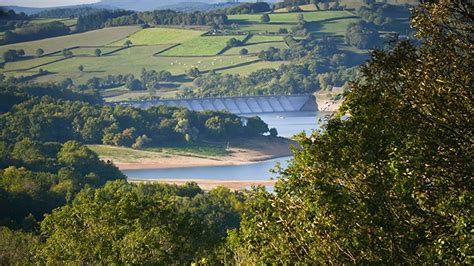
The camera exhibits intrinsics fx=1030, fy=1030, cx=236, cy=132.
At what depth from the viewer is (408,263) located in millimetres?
13070

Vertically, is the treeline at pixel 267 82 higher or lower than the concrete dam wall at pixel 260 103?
higher

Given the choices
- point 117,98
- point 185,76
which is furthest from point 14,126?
point 185,76

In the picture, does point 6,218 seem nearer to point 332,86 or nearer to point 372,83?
point 372,83

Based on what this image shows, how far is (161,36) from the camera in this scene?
180250 millimetres

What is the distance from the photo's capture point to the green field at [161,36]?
579ft

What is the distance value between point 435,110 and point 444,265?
1811 mm

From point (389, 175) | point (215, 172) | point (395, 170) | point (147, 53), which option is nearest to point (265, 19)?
point (147, 53)

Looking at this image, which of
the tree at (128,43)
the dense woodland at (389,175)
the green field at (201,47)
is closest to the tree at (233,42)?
the green field at (201,47)

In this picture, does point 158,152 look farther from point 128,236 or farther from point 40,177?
point 128,236

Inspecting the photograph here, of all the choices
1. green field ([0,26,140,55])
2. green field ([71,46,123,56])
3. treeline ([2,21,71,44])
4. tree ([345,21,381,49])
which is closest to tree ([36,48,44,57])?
green field ([0,26,140,55])

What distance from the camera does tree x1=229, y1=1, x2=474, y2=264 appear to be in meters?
11.8

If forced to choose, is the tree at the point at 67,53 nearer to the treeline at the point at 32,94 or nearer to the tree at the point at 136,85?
the tree at the point at 136,85

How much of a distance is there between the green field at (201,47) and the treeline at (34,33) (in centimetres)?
2441

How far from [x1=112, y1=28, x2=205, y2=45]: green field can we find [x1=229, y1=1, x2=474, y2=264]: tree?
16082 centimetres
